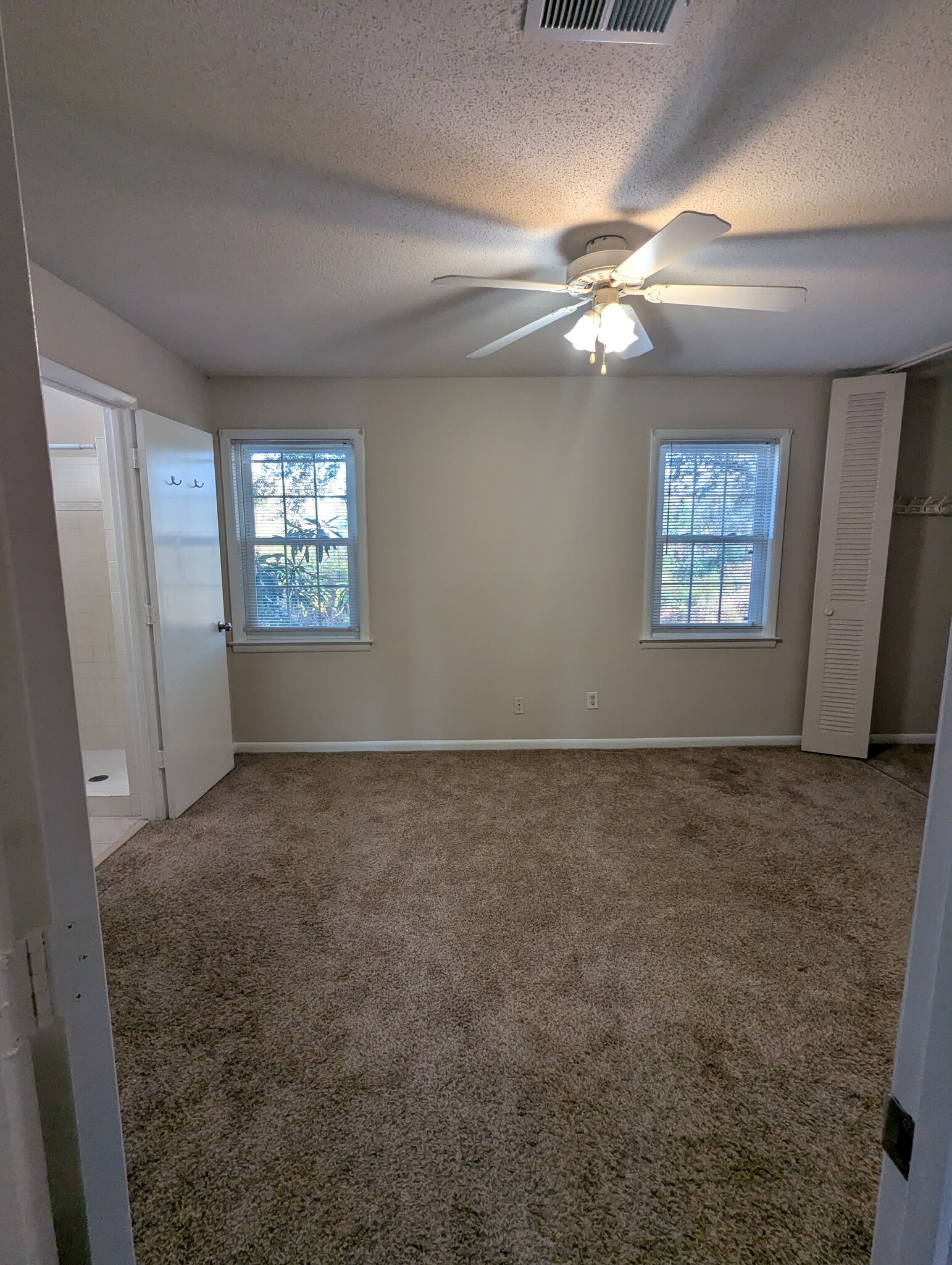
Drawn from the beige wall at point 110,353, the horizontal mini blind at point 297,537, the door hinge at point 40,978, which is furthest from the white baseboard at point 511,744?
the door hinge at point 40,978

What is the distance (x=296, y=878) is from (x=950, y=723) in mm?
2400

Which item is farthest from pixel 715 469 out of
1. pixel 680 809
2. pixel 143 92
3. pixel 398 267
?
pixel 143 92

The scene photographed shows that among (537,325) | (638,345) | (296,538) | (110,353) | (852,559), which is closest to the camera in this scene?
(537,325)

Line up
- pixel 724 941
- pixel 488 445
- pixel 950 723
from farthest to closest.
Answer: pixel 488 445, pixel 724 941, pixel 950 723

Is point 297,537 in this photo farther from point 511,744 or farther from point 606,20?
point 606,20

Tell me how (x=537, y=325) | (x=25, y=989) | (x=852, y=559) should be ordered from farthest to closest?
(x=852, y=559) < (x=537, y=325) < (x=25, y=989)

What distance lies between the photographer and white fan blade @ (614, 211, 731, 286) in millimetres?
1270

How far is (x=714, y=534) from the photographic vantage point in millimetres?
3562

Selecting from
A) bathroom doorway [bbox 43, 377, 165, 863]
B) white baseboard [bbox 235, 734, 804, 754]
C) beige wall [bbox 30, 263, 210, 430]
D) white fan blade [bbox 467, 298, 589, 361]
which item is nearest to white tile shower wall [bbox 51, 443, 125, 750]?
bathroom doorway [bbox 43, 377, 165, 863]

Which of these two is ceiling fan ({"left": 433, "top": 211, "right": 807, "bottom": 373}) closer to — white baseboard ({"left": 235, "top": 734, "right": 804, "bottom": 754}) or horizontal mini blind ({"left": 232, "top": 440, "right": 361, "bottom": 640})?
horizontal mini blind ({"left": 232, "top": 440, "right": 361, "bottom": 640})

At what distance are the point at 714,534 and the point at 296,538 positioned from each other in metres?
2.81

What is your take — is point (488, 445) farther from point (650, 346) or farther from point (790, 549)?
point (790, 549)

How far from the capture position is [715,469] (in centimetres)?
351

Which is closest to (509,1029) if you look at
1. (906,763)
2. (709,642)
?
(709,642)
